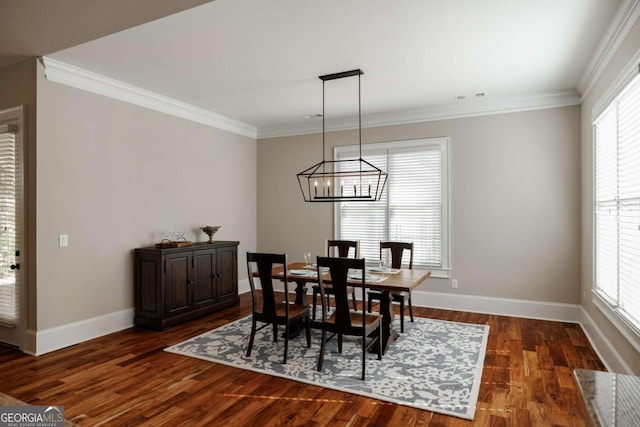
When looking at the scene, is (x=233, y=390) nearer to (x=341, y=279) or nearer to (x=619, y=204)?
(x=341, y=279)

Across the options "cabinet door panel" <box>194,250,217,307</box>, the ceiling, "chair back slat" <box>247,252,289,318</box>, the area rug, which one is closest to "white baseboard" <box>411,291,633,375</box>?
the area rug

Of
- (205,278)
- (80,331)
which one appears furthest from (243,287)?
(80,331)

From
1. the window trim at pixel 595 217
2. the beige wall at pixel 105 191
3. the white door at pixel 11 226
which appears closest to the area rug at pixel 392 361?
the window trim at pixel 595 217

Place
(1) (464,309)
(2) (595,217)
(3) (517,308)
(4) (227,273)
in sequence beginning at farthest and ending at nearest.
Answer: (4) (227,273) < (1) (464,309) < (3) (517,308) < (2) (595,217)

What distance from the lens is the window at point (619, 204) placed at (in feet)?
9.24

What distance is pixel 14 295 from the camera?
3951 millimetres

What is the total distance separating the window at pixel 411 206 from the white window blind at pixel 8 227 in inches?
164

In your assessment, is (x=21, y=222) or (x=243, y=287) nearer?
(x=21, y=222)

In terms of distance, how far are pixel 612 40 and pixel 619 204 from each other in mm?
1332

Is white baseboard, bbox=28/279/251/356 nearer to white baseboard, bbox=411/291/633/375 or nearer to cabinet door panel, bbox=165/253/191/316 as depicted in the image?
cabinet door panel, bbox=165/253/191/316

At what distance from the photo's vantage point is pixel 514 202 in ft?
16.9

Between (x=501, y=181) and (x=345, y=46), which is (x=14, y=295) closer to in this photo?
(x=345, y=46)

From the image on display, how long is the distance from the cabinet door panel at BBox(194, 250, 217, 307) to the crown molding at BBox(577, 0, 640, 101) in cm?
474

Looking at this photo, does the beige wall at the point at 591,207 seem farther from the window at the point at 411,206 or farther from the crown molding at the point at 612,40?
the window at the point at 411,206
